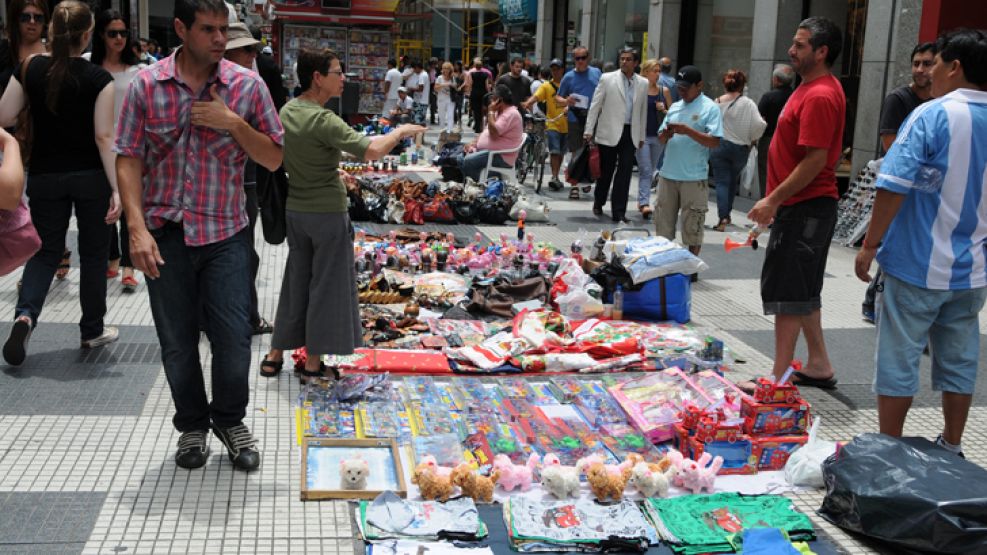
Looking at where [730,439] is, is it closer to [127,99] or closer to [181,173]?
[181,173]

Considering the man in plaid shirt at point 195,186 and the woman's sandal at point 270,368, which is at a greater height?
the man in plaid shirt at point 195,186

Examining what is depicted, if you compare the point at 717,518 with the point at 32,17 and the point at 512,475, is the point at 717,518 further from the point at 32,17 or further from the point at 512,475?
the point at 32,17

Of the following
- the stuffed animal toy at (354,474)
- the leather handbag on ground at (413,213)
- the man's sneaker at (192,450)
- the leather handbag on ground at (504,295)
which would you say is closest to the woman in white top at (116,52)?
the leather handbag on ground at (504,295)

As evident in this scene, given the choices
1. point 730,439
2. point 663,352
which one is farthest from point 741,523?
point 663,352

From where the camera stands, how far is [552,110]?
16.7 m

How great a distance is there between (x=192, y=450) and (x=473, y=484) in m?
1.29

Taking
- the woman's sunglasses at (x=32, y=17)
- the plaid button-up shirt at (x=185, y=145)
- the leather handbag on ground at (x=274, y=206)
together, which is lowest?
the leather handbag on ground at (x=274, y=206)

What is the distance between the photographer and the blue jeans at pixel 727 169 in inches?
489

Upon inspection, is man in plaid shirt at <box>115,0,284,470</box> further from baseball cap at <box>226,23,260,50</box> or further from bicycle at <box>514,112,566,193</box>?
bicycle at <box>514,112,566,193</box>

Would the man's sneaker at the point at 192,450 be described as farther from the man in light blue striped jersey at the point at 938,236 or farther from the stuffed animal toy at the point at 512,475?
the man in light blue striped jersey at the point at 938,236

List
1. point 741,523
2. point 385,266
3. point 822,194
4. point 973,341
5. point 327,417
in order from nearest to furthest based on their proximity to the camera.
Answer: point 741,523 < point 973,341 < point 327,417 < point 822,194 < point 385,266

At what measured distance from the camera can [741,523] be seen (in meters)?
4.30

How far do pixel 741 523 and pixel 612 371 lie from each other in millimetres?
2270

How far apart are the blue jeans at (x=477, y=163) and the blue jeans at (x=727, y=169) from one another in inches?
105
